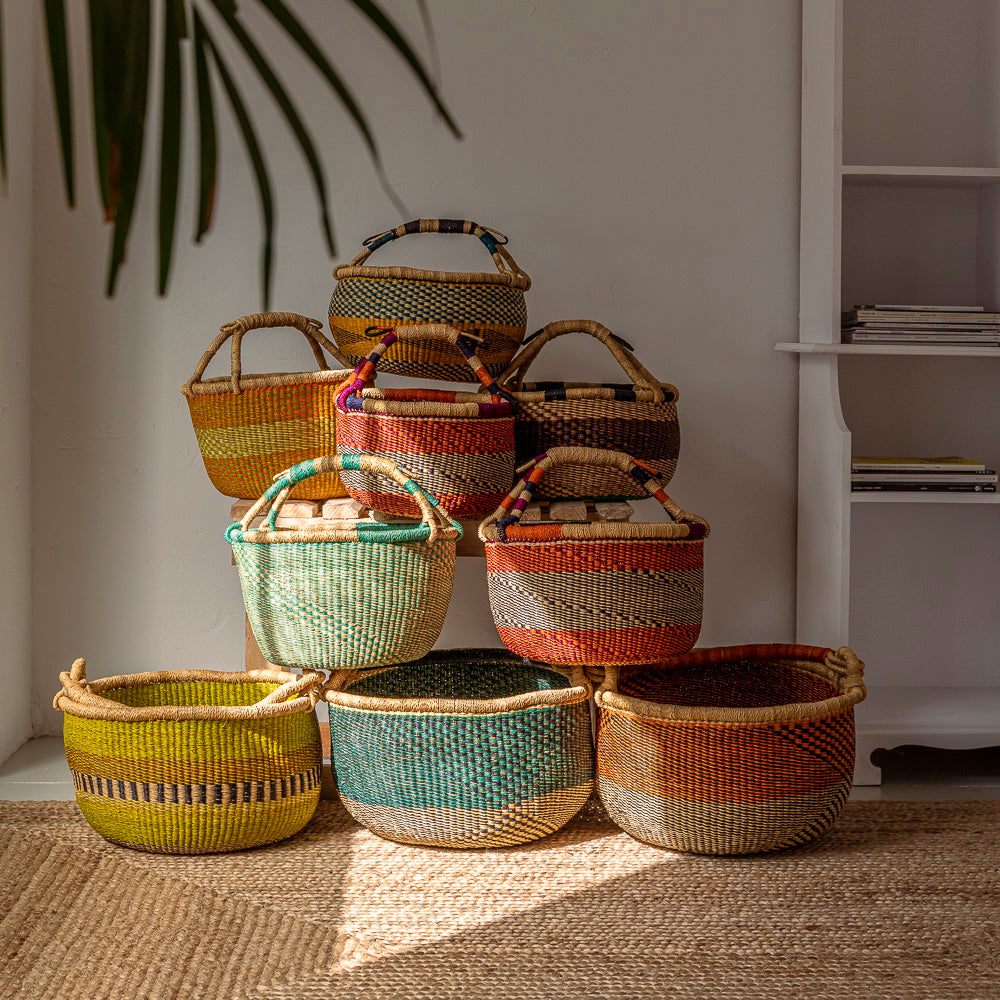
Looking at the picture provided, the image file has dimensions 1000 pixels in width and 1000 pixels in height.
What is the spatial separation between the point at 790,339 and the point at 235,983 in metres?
1.97

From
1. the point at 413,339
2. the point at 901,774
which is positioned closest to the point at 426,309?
Result: the point at 413,339

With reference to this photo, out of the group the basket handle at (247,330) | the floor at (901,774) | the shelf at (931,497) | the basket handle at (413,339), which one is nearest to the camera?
the basket handle at (413,339)

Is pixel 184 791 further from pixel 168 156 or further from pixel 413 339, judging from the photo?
pixel 168 156

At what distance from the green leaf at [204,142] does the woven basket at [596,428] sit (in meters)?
1.66

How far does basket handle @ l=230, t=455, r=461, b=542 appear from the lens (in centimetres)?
198

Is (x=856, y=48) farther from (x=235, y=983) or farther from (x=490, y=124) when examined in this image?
(x=235, y=983)

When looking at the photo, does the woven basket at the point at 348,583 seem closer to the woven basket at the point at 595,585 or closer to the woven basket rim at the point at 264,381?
the woven basket at the point at 595,585

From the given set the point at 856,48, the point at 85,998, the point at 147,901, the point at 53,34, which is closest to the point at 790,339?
the point at 856,48

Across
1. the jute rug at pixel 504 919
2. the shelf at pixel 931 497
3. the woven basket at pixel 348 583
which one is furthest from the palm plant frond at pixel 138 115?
the shelf at pixel 931 497

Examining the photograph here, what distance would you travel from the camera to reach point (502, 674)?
236 centimetres

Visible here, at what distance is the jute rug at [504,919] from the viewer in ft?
4.89

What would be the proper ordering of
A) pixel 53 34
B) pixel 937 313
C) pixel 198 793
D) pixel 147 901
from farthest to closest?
1. pixel 937 313
2. pixel 198 793
3. pixel 147 901
4. pixel 53 34

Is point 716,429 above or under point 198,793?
above

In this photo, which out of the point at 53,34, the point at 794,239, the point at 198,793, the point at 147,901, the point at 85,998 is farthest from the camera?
the point at 794,239
